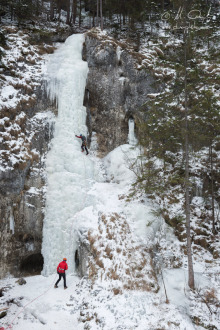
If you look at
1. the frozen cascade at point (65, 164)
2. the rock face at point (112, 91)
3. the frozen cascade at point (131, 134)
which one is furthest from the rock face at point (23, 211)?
the frozen cascade at point (131, 134)

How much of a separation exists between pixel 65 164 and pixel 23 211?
3.57 m

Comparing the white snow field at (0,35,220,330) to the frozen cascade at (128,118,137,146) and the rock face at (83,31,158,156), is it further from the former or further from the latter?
the rock face at (83,31,158,156)

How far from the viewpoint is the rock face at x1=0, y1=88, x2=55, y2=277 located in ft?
37.5

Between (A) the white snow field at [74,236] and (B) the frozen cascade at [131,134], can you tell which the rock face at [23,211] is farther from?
(B) the frozen cascade at [131,134]

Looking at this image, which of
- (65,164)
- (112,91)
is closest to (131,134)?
(112,91)

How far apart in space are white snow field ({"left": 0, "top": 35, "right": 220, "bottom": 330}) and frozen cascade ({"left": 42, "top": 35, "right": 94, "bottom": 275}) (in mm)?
47

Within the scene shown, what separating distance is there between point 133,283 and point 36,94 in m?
12.8

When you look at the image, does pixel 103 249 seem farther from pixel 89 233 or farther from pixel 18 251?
pixel 18 251

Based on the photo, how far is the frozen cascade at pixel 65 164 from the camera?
1149 cm

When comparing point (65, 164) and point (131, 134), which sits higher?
point (131, 134)

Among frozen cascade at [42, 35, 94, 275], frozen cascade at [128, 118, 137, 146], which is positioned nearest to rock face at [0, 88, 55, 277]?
frozen cascade at [42, 35, 94, 275]

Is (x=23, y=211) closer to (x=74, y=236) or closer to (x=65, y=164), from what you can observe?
(x=74, y=236)

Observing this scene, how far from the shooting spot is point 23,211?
12117mm

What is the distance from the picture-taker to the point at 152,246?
34.0 feet
